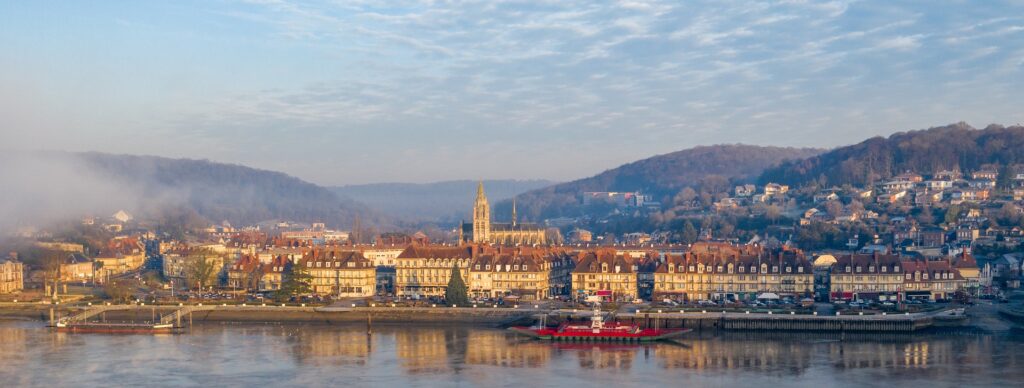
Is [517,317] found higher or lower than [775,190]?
lower

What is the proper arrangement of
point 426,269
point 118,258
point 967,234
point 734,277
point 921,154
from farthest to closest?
point 921,154
point 118,258
point 967,234
point 426,269
point 734,277

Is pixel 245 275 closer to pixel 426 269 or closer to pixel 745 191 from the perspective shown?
pixel 426 269

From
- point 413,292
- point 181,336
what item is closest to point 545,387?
point 181,336

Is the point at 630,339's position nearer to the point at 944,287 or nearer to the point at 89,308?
the point at 944,287

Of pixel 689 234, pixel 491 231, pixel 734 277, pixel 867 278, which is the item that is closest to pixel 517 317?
pixel 734 277

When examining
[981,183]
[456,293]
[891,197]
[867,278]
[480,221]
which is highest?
[981,183]

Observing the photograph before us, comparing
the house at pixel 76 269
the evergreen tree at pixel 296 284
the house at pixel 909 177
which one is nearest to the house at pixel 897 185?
the house at pixel 909 177

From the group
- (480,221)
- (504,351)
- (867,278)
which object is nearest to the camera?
(504,351)

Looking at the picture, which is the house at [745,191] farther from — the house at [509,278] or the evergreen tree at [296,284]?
the evergreen tree at [296,284]
